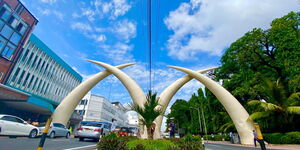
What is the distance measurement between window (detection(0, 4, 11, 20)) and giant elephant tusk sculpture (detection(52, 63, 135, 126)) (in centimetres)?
1184

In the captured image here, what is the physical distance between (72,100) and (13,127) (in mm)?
12519

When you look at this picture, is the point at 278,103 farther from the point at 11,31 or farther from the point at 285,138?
the point at 11,31

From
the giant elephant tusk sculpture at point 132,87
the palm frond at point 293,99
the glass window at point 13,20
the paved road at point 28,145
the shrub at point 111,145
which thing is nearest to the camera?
the shrub at point 111,145

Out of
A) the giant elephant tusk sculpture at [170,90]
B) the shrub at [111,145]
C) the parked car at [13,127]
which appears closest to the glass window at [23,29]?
the parked car at [13,127]

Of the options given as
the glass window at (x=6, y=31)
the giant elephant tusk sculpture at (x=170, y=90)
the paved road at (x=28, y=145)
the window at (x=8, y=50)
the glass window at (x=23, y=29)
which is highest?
the glass window at (x=23, y=29)

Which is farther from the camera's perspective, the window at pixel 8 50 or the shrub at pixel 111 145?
the window at pixel 8 50

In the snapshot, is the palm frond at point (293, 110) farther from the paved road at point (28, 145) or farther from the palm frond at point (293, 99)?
the paved road at point (28, 145)

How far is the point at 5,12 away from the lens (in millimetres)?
18594

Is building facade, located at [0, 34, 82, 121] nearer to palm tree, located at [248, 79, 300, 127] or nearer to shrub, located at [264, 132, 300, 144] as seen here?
palm tree, located at [248, 79, 300, 127]

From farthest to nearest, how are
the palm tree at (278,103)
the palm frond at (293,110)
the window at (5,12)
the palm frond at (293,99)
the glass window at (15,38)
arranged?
the glass window at (15,38)
the window at (5,12)
the palm frond at (293,99)
the palm tree at (278,103)
the palm frond at (293,110)

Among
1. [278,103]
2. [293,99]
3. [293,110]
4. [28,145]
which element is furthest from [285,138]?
[28,145]

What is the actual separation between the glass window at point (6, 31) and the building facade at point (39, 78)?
3.72 metres

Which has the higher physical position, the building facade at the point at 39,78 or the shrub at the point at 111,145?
the building facade at the point at 39,78

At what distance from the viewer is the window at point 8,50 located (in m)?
18.9
